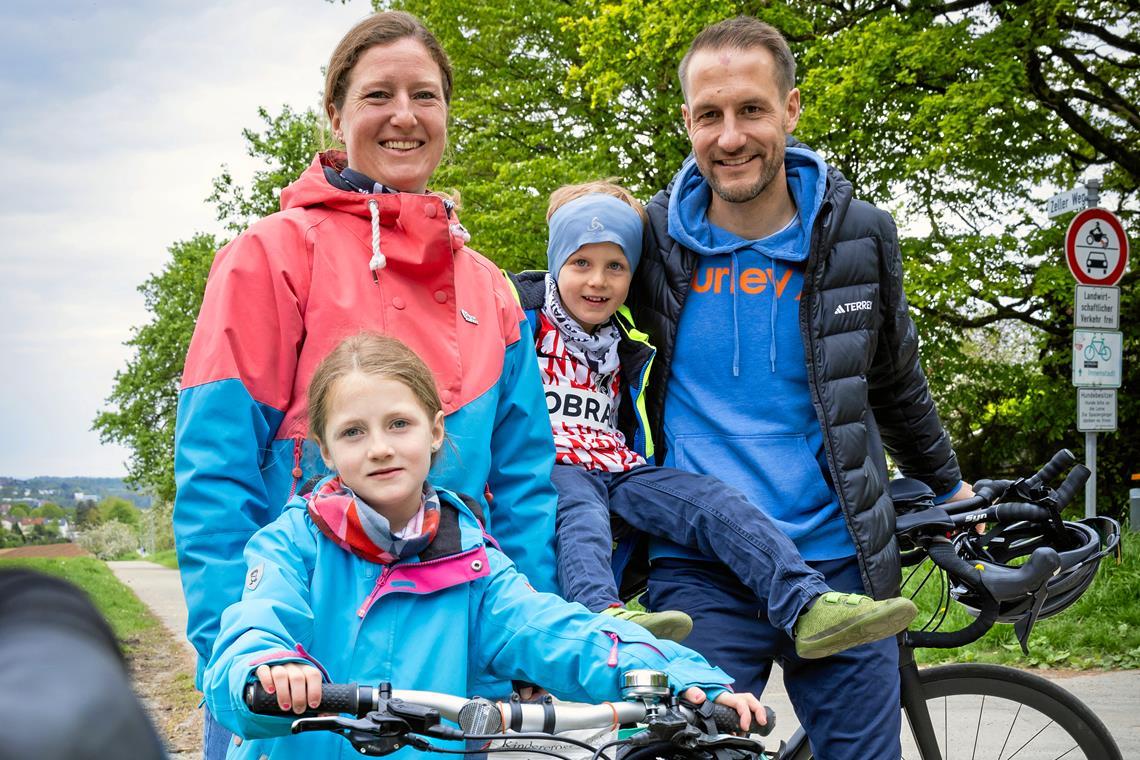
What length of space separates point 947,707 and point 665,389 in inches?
49.7

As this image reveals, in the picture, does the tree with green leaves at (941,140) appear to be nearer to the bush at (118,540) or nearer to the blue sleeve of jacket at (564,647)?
the blue sleeve of jacket at (564,647)

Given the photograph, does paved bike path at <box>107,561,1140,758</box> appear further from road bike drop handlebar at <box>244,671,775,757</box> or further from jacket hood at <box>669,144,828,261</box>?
road bike drop handlebar at <box>244,671,775,757</box>

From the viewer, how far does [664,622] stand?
8.02ft

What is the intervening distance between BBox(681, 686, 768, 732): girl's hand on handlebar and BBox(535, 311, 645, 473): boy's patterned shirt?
116cm

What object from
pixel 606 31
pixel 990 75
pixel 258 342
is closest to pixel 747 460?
pixel 258 342

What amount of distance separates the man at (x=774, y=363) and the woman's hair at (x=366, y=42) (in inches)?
29.9

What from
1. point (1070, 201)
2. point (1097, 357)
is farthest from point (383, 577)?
point (1070, 201)

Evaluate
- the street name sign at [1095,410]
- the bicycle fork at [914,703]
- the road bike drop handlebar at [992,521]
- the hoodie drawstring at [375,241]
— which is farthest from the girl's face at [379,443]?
the street name sign at [1095,410]

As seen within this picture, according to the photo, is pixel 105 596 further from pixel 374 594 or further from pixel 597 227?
pixel 597 227

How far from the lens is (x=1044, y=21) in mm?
12758

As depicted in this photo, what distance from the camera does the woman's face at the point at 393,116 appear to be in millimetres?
2619

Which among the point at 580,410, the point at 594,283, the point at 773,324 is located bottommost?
the point at 580,410

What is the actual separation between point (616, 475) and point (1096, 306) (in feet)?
25.0

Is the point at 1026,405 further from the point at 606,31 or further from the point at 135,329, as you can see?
the point at 135,329
